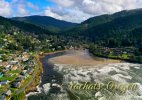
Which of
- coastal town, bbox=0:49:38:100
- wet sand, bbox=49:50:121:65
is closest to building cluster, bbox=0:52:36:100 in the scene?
coastal town, bbox=0:49:38:100

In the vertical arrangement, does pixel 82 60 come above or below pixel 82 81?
above

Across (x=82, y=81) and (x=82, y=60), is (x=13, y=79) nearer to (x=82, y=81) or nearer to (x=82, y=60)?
(x=82, y=81)

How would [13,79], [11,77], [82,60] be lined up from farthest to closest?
[82,60]
[11,77]
[13,79]

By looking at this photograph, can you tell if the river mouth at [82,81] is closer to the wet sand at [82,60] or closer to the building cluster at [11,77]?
the building cluster at [11,77]

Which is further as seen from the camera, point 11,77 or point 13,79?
point 11,77

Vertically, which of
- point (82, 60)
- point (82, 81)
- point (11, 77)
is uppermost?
point (82, 60)

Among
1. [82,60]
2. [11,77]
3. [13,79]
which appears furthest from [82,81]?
[82,60]

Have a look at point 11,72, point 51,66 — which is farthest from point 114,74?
point 11,72

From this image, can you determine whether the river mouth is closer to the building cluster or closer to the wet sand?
the building cluster

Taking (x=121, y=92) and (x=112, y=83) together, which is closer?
(x=121, y=92)

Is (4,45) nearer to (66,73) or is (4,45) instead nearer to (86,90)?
(66,73)

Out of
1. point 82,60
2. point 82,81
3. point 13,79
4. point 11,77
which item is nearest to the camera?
point 13,79
